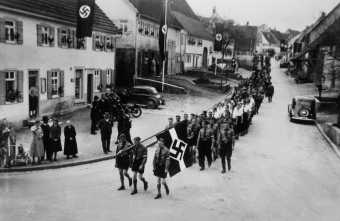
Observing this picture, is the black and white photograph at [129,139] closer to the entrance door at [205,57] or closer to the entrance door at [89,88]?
the entrance door at [89,88]

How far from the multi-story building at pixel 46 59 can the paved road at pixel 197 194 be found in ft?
25.3

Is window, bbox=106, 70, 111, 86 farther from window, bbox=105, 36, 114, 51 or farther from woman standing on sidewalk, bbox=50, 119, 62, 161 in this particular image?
woman standing on sidewalk, bbox=50, 119, 62, 161

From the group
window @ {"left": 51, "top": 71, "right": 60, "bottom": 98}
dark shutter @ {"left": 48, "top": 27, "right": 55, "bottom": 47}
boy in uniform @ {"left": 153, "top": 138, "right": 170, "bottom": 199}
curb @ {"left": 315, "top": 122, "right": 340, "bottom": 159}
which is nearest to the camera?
boy in uniform @ {"left": 153, "top": 138, "right": 170, "bottom": 199}

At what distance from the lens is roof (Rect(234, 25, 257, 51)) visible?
9731 cm

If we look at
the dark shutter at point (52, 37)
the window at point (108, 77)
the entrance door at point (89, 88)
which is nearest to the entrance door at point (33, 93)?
the dark shutter at point (52, 37)

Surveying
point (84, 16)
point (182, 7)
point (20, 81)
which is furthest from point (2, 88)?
point (182, 7)

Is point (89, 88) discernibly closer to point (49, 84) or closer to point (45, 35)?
point (49, 84)

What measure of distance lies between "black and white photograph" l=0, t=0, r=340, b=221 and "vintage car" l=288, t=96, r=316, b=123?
0.21ft

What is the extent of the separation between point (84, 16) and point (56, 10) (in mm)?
2656

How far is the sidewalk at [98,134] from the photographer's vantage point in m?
14.8

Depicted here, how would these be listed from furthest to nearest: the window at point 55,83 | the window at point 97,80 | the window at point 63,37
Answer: the window at point 97,80, the window at point 63,37, the window at point 55,83

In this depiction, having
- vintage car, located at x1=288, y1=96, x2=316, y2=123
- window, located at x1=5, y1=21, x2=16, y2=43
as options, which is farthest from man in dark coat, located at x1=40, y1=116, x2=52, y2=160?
vintage car, located at x1=288, y1=96, x2=316, y2=123

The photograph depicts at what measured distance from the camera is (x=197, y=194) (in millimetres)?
11805

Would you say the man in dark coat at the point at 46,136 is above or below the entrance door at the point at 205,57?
below
